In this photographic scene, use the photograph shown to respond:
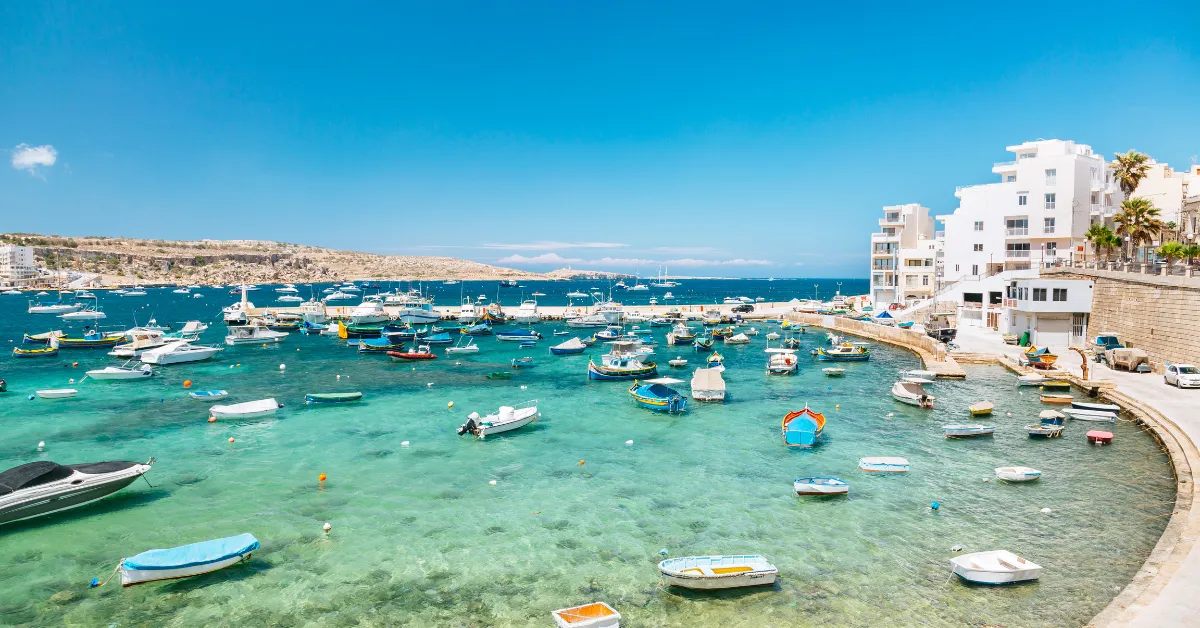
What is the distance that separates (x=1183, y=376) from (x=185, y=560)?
133ft

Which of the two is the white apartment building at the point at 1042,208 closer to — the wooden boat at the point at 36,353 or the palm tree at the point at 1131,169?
the palm tree at the point at 1131,169

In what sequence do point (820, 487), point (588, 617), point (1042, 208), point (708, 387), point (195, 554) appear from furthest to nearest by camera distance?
point (1042, 208) → point (708, 387) → point (820, 487) → point (195, 554) → point (588, 617)

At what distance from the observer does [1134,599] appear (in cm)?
1234

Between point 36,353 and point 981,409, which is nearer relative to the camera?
point 981,409

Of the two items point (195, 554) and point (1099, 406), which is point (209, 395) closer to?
point (195, 554)

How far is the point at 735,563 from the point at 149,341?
58128 millimetres

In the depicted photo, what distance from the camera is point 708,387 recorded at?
36219mm

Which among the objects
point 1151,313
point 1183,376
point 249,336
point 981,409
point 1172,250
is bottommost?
point 981,409

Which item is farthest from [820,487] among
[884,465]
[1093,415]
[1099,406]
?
[1099,406]

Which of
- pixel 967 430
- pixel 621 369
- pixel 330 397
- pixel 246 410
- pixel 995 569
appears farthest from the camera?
pixel 621 369

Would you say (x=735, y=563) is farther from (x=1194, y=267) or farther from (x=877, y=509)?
(x=1194, y=267)

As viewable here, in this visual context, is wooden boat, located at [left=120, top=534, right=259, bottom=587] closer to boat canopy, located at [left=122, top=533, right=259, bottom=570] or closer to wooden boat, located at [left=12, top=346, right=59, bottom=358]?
boat canopy, located at [left=122, top=533, right=259, bottom=570]

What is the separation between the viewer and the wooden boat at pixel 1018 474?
21.2 m

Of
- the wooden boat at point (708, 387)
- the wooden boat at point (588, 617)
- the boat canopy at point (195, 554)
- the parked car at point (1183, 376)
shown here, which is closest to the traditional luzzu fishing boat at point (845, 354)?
the wooden boat at point (708, 387)
